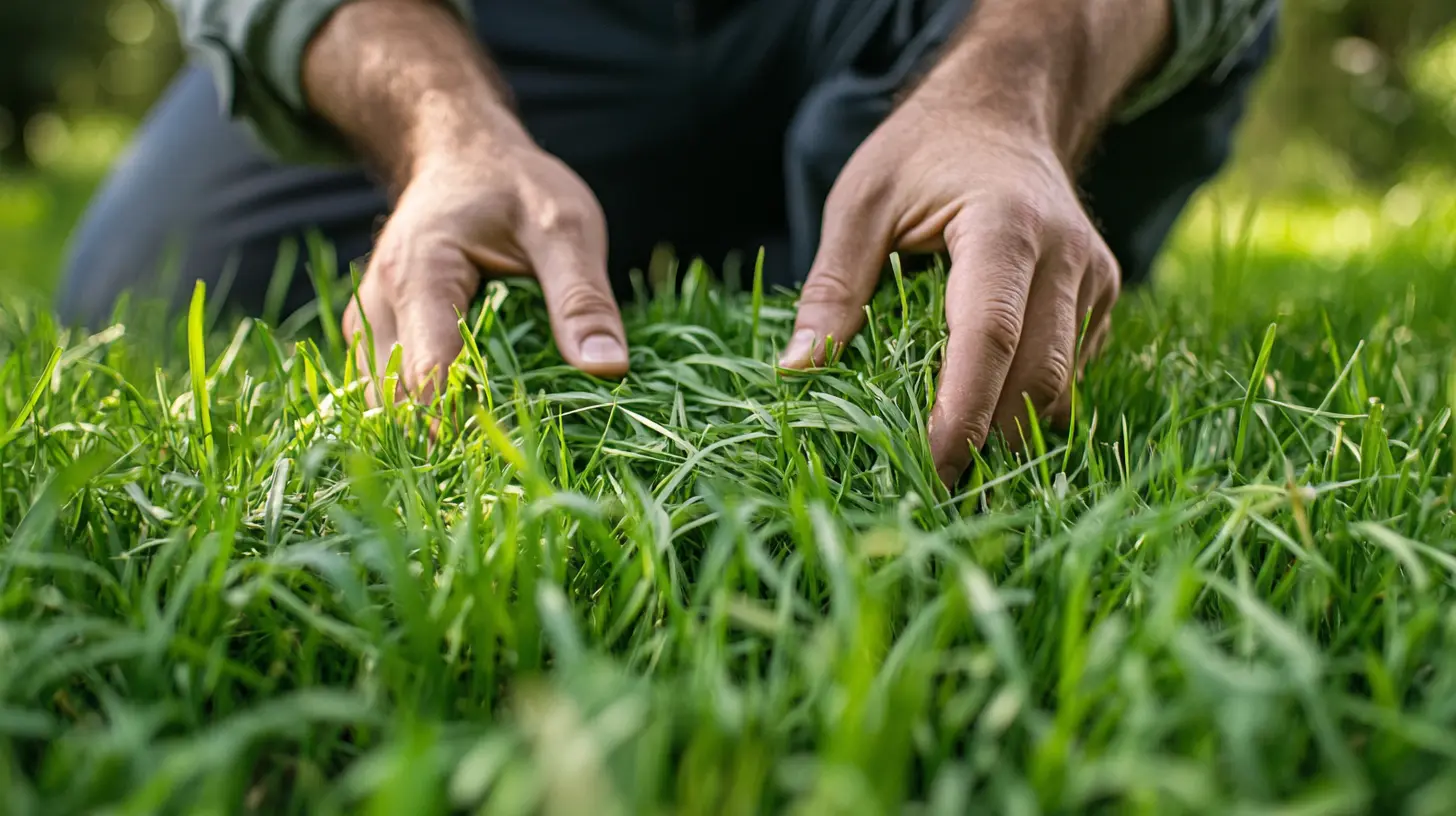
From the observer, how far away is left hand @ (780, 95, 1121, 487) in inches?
41.4

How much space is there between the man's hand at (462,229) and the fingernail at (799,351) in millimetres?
189

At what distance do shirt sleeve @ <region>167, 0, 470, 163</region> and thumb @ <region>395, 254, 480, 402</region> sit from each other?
0.73 meters

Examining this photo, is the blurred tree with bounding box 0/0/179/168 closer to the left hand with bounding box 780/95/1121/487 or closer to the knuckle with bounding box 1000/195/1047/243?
the left hand with bounding box 780/95/1121/487

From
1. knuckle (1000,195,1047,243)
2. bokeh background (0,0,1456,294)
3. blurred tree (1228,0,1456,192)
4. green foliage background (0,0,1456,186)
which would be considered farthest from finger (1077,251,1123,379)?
blurred tree (1228,0,1456,192)

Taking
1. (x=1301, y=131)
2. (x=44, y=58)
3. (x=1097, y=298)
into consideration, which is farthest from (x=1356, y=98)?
(x=44, y=58)

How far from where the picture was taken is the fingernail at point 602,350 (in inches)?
46.5

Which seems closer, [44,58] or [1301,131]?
[1301,131]

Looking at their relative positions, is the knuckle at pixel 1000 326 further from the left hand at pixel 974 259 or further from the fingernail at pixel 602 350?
the fingernail at pixel 602 350

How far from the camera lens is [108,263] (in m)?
2.54

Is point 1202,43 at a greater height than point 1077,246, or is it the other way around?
point 1202,43

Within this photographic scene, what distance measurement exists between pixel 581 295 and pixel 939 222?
1.38 ft

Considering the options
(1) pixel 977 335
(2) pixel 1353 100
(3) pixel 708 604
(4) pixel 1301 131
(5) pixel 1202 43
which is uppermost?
(5) pixel 1202 43

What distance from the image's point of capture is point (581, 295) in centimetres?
123

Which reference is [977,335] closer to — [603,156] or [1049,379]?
[1049,379]
